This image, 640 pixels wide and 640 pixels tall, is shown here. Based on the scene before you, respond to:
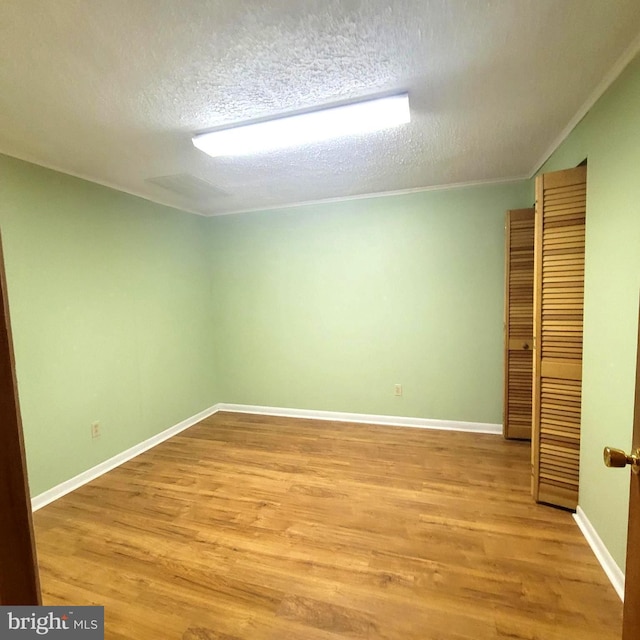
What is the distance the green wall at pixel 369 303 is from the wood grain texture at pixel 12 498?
3.20 metres

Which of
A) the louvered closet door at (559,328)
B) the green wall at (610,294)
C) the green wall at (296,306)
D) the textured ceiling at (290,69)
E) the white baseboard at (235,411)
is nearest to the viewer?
the textured ceiling at (290,69)

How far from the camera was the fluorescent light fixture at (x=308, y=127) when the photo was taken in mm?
1798

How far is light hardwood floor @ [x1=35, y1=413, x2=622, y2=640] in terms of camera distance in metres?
1.50

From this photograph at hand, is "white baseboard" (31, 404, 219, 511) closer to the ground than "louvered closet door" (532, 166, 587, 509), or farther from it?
closer to the ground

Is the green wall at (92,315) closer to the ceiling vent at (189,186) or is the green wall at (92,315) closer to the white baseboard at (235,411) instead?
the white baseboard at (235,411)

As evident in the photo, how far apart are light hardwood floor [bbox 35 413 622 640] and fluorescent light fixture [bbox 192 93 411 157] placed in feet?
7.71

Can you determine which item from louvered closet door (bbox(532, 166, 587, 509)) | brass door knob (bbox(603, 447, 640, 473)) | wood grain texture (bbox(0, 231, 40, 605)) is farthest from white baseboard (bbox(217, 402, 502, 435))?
wood grain texture (bbox(0, 231, 40, 605))

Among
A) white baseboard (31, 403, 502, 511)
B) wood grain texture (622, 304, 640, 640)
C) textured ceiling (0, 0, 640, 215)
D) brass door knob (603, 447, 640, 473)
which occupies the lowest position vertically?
white baseboard (31, 403, 502, 511)

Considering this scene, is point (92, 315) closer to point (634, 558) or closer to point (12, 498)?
point (12, 498)

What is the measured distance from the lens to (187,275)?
3.85 m

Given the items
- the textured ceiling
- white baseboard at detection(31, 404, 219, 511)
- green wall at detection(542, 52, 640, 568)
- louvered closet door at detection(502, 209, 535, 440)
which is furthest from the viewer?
louvered closet door at detection(502, 209, 535, 440)

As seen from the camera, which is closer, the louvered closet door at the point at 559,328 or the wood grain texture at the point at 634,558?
the wood grain texture at the point at 634,558

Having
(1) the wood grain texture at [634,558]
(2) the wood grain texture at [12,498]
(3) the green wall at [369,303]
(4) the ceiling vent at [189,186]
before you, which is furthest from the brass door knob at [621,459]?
(4) the ceiling vent at [189,186]

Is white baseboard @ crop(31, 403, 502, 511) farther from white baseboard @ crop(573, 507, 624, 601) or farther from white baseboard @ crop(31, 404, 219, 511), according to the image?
white baseboard @ crop(573, 507, 624, 601)
